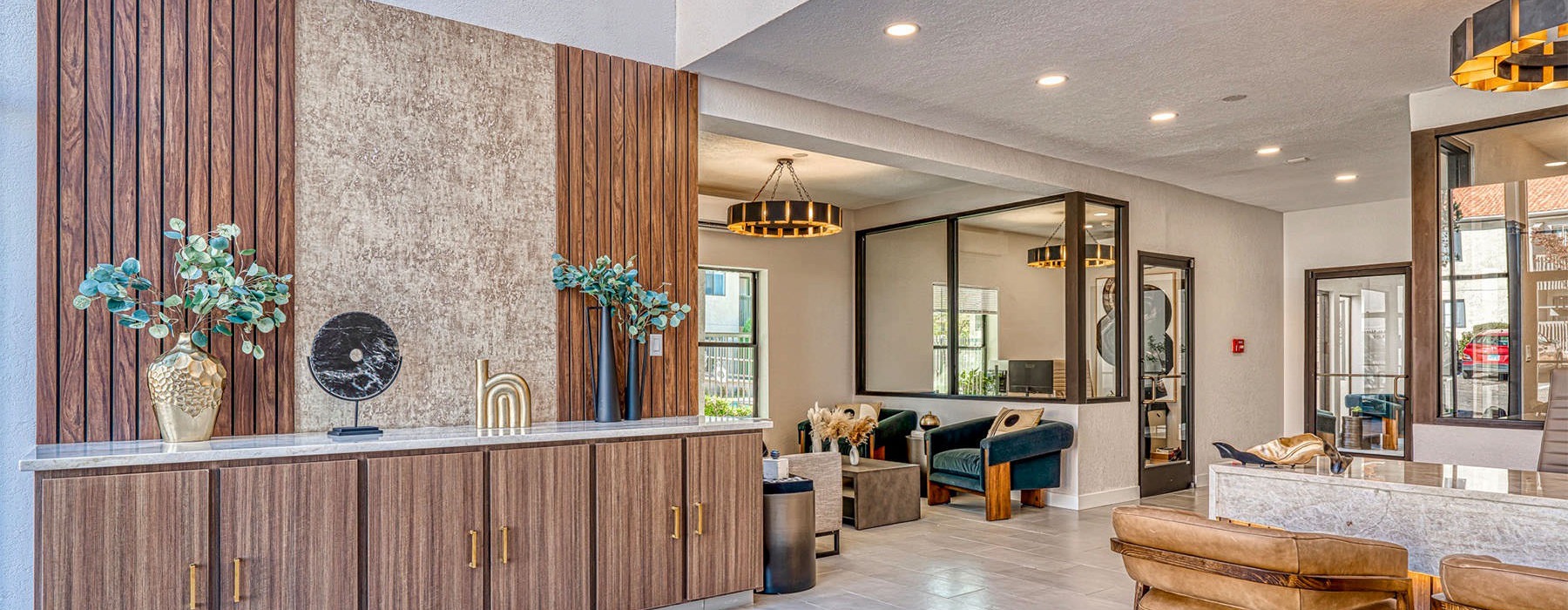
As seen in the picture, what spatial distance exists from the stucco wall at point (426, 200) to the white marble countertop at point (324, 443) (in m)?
0.35

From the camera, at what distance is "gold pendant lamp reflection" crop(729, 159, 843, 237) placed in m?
6.88

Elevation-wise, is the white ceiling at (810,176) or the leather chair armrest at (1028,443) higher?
the white ceiling at (810,176)

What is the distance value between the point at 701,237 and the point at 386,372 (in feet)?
16.1

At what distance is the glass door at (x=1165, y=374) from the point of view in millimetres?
8062

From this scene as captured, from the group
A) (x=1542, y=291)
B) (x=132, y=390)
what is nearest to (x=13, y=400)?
(x=132, y=390)

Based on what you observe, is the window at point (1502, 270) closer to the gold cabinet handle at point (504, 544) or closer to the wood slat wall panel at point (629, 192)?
the wood slat wall panel at point (629, 192)

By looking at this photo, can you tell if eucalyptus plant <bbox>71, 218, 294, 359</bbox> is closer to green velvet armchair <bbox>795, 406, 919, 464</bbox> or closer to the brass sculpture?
the brass sculpture

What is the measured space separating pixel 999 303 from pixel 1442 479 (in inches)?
218

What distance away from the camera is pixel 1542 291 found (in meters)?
4.82

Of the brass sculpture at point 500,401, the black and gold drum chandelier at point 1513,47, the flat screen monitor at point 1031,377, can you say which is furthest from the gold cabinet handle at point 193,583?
the flat screen monitor at point 1031,377

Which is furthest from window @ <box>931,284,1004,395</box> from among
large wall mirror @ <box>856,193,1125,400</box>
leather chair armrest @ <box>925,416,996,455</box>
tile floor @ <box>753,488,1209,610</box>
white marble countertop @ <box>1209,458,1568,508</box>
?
white marble countertop @ <box>1209,458,1568,508</box>

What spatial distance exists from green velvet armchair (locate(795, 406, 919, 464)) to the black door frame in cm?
210

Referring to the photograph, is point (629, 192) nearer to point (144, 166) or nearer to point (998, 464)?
point (144, 166)

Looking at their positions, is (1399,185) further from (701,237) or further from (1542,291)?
(701,237)
